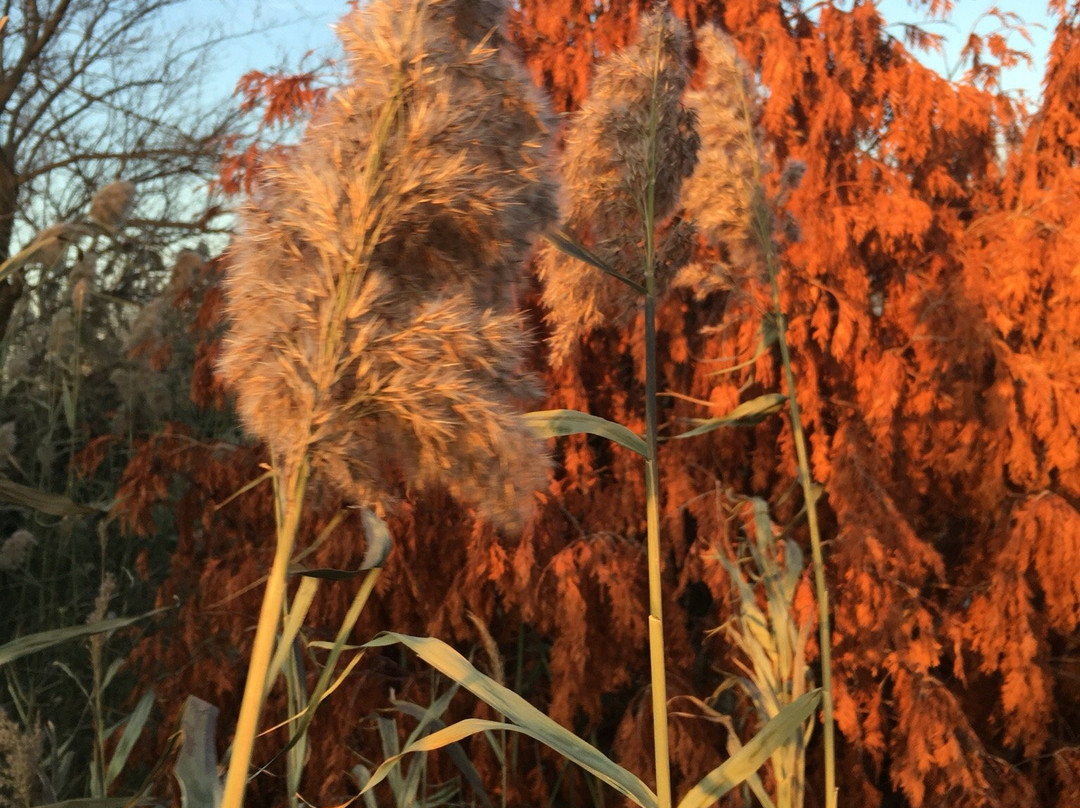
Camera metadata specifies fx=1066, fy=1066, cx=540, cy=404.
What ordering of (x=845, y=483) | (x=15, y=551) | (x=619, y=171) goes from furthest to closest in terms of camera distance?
(x=15, y=551) → (x=845, y=483) → (x=619, y=171)

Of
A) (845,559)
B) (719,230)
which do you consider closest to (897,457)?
(845,559)

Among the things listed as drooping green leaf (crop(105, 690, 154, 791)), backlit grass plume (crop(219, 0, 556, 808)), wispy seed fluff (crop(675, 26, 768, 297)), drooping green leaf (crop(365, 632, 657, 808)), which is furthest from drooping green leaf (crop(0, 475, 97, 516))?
wispy seed fluff (crop(675, 26, 768, 297))

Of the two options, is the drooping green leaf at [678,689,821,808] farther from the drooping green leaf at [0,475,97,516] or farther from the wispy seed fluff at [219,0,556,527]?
the drooping green leaf at [0,475,97,516]

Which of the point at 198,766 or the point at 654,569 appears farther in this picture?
the point at 654,569

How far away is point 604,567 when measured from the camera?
3627 millimetres

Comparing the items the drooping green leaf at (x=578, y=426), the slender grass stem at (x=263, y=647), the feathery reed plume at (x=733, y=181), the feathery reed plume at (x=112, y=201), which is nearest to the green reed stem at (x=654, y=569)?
the drooping green leaf at (x=578, y=426)

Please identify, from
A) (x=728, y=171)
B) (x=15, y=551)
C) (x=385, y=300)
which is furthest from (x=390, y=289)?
(x=15, y=551)

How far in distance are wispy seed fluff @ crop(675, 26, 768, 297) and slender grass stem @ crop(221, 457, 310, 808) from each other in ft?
4.50

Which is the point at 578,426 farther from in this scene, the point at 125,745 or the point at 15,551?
the point at 15,551

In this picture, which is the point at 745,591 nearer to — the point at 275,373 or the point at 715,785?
the point at 715,785

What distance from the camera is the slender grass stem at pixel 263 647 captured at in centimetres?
95

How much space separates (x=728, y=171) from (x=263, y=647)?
161 cm

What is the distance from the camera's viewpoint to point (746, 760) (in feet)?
4.75

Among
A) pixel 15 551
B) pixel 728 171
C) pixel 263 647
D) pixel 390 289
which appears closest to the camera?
pixel 263 647
